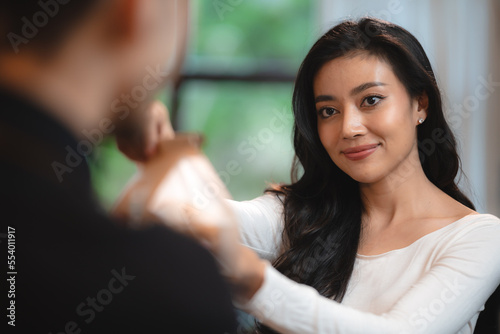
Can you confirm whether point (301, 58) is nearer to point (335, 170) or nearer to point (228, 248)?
point (335, 170)

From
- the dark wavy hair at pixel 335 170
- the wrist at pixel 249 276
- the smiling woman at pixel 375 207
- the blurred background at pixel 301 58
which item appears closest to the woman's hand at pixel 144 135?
the wrist at pixel 249 276

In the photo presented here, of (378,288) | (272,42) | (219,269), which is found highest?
(272,42)

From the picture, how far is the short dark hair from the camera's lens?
0.50m

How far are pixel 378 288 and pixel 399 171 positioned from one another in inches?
6.4

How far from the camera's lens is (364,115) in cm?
73

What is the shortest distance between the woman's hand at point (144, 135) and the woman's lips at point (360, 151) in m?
0.30

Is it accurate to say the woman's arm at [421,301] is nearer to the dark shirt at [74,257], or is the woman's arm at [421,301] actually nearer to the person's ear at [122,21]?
the dark shirt at [74,257]

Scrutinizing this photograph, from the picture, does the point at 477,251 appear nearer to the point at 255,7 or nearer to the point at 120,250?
the point at 120,250

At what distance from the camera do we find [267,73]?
66.2 inches

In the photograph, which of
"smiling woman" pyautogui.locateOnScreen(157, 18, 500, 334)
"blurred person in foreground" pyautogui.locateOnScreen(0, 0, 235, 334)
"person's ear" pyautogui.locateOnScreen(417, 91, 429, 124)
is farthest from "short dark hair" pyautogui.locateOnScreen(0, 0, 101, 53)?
"person's ear" pyautogui.locateOnScreen(417, 91, 429, 124)

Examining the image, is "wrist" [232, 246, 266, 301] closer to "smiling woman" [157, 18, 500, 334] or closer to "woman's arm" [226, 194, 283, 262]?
"smiling woman" [157, 18, 500, 334]

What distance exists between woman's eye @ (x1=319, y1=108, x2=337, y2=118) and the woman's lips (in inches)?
2.1

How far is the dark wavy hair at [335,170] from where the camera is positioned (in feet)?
2.51

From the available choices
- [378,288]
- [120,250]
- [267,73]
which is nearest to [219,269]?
[120,250]
